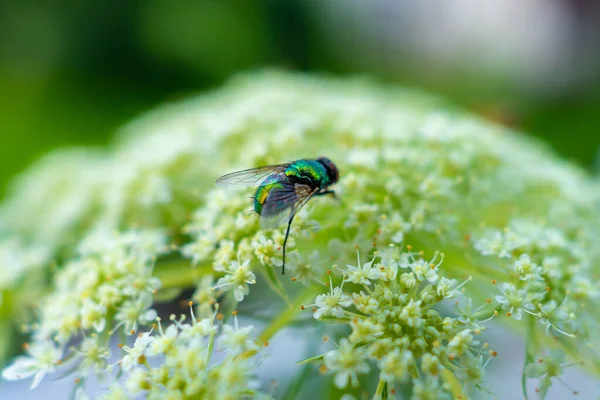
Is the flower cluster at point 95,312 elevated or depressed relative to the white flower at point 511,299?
depressed

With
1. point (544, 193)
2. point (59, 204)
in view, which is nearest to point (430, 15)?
point (544, 193)

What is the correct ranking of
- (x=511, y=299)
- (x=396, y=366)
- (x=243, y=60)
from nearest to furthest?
1. (x=396, y=366)
2. (x=511, y=299)
3. (x=243, y=60)

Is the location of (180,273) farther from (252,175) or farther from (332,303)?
(332,303)

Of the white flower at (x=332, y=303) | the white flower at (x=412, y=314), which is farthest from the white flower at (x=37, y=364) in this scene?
the white flower at (x=412, y=314)

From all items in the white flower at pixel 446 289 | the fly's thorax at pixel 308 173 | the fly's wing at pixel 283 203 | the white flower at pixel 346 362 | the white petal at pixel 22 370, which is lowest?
the white petal at pixel 22 370

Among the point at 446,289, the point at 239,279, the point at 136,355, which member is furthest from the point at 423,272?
the point at 136,355

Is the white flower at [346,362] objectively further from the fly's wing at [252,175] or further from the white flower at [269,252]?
the fly's wing at [252,175]
